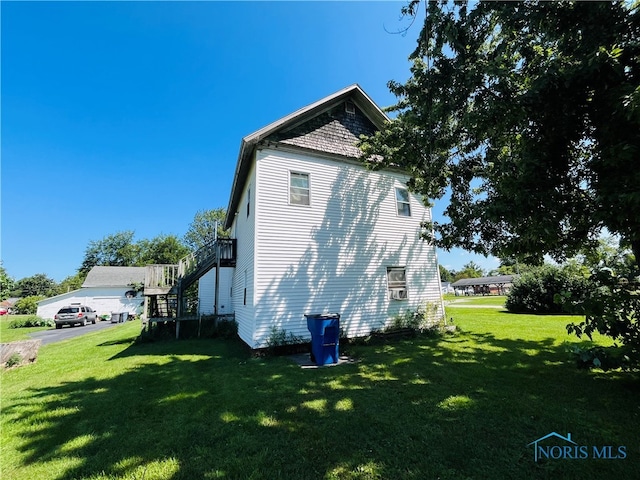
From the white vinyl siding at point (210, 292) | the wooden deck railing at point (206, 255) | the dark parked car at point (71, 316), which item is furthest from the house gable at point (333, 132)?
the dark parked car at point (71, 316)

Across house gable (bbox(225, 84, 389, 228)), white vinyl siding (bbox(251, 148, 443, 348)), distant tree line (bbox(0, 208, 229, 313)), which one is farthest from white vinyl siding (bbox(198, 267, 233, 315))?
distant tree line (bbox(0, 208, 229, 313))

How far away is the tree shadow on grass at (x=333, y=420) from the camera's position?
2.79 meters

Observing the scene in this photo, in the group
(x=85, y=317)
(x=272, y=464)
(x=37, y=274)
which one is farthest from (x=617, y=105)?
(x=37, y=274)

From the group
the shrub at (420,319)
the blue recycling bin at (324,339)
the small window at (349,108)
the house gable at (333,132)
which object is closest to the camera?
the blue recycling bin at (324,339)

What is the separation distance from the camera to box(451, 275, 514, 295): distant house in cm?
6513

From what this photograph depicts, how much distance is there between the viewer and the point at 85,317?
82.4 feet

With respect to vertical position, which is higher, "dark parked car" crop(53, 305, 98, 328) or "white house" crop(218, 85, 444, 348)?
"white house" crop(218, 85, 444, 348)

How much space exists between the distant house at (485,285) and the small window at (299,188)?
67.7 m

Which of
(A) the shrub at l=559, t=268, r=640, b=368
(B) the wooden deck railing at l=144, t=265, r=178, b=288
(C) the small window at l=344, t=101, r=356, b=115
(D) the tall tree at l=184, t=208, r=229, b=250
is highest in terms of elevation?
(D) the tall tree at l=184, t=208, r=229, b=250

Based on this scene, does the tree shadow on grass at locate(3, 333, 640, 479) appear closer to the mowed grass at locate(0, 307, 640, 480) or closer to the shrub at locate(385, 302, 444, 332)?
the mowed grass at locate(0, 307, 640, 480)

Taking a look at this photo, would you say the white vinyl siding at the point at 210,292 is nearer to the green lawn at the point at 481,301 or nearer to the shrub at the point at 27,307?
the green lawn at the point at 481,301

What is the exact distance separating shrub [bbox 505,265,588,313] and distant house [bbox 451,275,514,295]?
2141 inches

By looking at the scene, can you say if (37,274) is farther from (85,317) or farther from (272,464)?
(272,464)

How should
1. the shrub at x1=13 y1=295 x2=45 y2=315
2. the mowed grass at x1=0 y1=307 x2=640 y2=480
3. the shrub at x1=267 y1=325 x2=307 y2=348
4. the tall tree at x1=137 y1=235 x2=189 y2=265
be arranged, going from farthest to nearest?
the tall tree at x1=137 y1=235 x2=189 y2=265, the shrub at x1=13 y1=295 x2=45 y2=315, the shrub at x1=267 y1=325 x2=307 y2=348, the mowed grass at x1=0 y1=307 x2=640 y2=480
